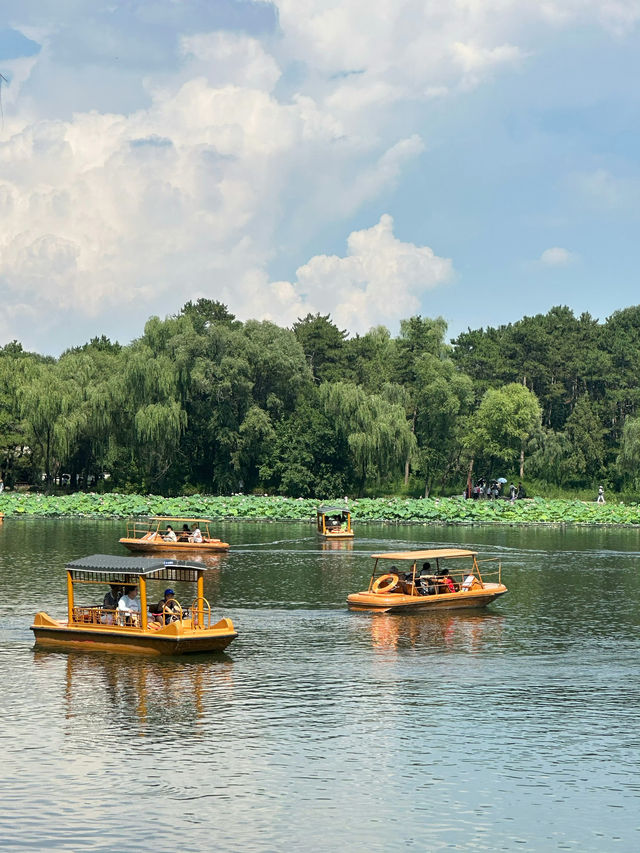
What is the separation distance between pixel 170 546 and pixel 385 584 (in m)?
21.0

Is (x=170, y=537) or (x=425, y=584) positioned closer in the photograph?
(x=425, y=584)

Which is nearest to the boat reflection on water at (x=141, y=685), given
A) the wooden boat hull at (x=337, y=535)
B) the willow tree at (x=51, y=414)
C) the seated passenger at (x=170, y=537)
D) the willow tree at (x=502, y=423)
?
the seated passenger at (x=170, y=537)

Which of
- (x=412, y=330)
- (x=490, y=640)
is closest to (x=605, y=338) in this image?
(x=412, y=330)

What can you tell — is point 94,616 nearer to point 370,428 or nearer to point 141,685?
point 141,685

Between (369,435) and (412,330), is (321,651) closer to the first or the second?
(369,435)

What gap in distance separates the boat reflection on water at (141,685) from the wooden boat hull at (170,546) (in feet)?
84.9

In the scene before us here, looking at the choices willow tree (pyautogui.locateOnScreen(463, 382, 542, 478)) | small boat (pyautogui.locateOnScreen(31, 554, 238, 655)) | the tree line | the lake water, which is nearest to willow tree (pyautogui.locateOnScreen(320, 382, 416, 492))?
the tree line

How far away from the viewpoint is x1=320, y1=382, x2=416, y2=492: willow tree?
88.5m

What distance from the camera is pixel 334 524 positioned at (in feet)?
222

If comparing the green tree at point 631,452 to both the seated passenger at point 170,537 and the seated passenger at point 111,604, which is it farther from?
the seated passenger at point 111,604

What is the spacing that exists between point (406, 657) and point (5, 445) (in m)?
68.8

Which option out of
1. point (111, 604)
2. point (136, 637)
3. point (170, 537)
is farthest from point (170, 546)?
point (136, 637)

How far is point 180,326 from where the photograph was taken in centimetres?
9419

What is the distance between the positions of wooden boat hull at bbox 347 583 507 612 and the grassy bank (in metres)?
39.9
